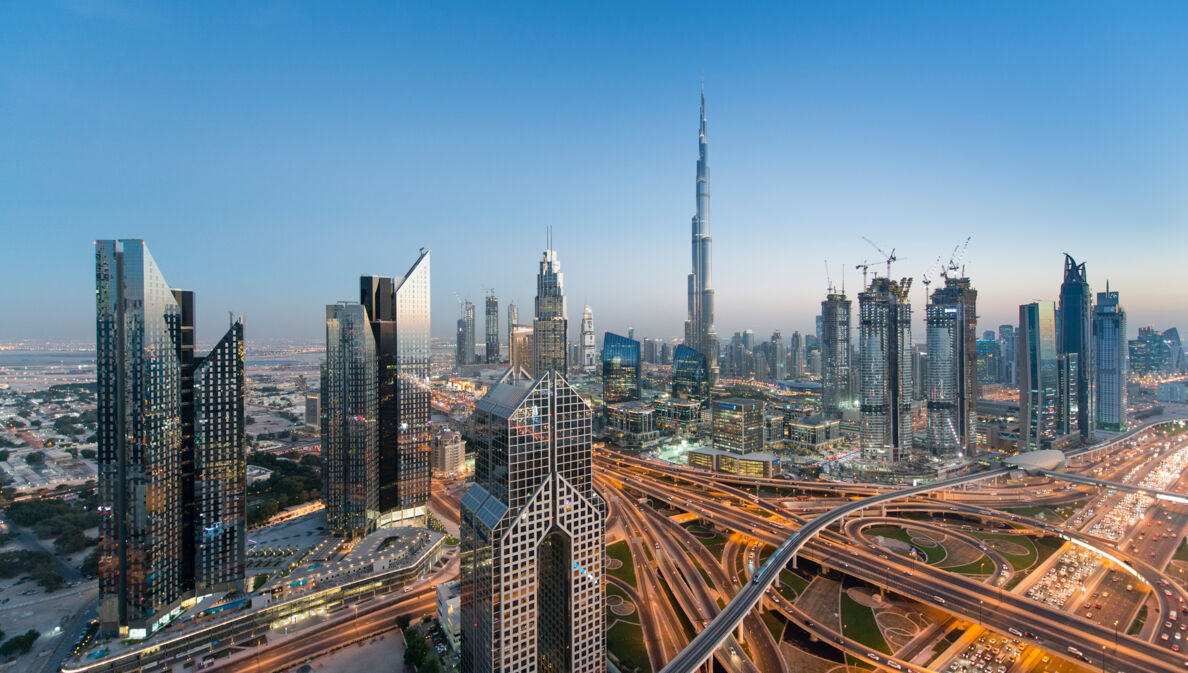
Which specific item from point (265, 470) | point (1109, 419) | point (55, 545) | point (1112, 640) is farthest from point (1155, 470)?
point (55, 545)

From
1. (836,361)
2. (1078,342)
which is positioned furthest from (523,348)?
(1078,342)

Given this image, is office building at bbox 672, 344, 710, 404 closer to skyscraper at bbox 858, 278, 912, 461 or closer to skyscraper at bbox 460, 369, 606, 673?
skyscraper at bbox 858, 278, 912, 461

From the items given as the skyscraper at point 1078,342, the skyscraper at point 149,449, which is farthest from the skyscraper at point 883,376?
the skyscraper at point 149,449

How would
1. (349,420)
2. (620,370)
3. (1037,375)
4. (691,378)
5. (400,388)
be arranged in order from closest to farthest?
(349,420), (400,388), (1037,375), (691,378), (620,370)

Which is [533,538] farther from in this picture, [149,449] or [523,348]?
[523,348]

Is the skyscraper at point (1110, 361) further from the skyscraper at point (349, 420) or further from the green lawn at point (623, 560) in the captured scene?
the skyscraper at point (349, 420)

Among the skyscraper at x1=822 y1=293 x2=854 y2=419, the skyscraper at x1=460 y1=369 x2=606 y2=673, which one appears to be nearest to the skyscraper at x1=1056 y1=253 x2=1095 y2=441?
the skyscraper at x1=822 y1=293 x2=854 y2=419
